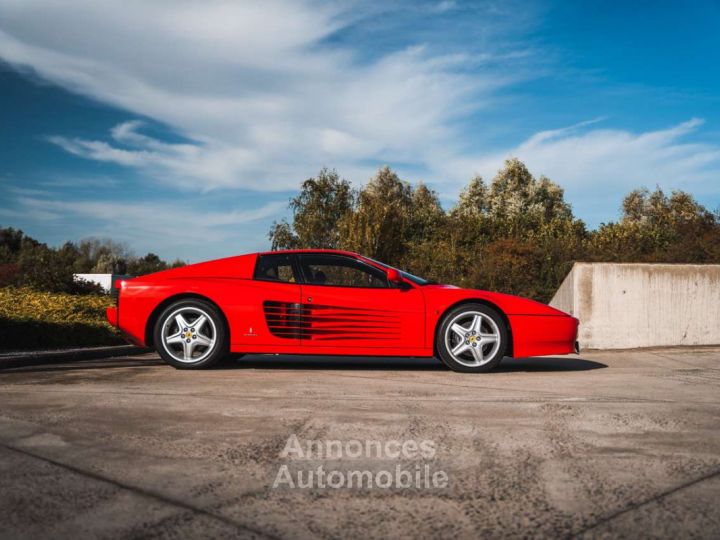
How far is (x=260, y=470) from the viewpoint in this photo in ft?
8.23

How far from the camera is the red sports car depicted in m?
5.92

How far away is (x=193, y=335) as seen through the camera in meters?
6.04

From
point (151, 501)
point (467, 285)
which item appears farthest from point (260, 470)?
point (467, 285)

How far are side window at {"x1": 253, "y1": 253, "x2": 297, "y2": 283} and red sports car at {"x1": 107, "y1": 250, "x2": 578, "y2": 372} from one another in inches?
1.2

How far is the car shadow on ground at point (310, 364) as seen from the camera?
6.20 m

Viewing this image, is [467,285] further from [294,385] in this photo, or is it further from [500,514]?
[500,514]

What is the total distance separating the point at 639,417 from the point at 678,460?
0.94 meters

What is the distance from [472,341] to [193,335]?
9.13 feet

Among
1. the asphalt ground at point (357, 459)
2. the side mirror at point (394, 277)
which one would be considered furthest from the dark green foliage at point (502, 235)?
the asphalt ground at point (357, 459)

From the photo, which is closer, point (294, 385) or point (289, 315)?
point (294, 385)

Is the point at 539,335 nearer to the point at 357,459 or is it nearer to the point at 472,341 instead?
the point at 472,341

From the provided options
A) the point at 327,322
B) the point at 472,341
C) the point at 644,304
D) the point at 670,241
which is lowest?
the point at 472,341

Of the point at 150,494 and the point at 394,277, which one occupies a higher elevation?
the point at 394,277

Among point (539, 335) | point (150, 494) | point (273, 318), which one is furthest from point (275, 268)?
point (150, 494)
